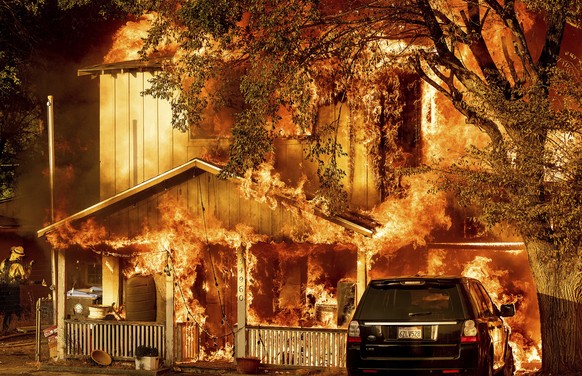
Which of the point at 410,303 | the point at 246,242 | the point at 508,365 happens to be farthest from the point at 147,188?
the point at 508,365

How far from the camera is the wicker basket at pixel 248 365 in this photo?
56.0 feet

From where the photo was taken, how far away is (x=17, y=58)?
30453 millimetres

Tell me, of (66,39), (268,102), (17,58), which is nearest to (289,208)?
(268,102)

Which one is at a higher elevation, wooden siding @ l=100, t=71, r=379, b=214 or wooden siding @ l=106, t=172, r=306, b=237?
wooden siding @ l=100, t=71, r=379, b=214

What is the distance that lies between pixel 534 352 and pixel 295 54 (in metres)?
8.05

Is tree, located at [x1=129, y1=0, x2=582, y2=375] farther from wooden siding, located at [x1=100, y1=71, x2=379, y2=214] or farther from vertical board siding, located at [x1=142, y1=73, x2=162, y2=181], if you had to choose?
vertical board siding, located at [x1=142, y1=73, x2=162, y2=181]

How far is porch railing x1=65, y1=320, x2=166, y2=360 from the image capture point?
18438 millimetres

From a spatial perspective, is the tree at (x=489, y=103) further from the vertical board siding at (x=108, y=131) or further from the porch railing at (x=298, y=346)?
the vertical board siding at (x=108, y=131)

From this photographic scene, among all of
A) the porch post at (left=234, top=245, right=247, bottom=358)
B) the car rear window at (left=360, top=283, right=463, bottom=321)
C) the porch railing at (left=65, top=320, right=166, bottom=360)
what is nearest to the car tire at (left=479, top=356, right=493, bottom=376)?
the car rear window at (left=360, top=283, right=463, bottom=321)

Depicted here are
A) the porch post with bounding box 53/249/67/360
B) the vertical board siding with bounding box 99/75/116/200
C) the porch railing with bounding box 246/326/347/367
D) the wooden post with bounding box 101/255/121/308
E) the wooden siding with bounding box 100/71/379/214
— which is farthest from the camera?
the vertical board siding with bounding box 99/75/116/200

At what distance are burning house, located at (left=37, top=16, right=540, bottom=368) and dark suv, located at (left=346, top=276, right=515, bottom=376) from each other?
405 centimetres

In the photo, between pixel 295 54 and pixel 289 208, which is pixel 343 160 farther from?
pixel 295 54

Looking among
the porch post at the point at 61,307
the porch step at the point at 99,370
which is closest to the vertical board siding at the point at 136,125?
the porch post at the point at 61,307

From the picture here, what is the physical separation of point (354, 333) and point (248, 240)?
563 centimetres
